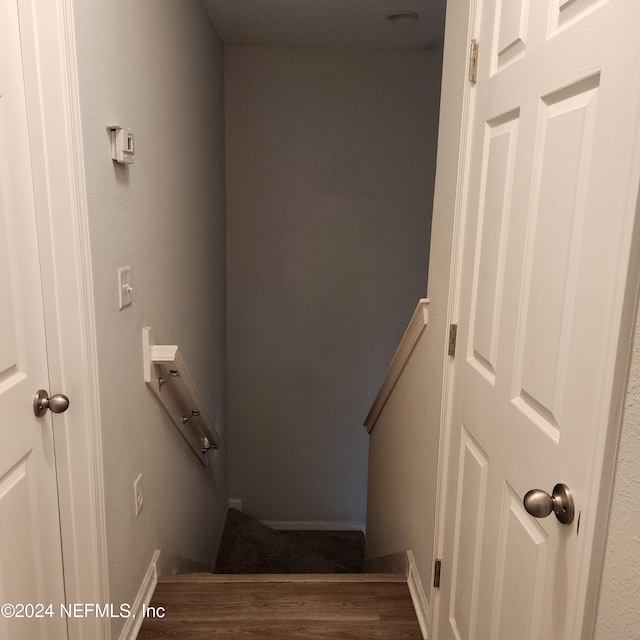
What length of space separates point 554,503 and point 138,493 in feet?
4.50

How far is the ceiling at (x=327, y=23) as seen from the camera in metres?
2.95

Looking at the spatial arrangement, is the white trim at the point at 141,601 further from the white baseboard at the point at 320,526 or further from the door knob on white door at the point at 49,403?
the white baseboard at the point at 320,526

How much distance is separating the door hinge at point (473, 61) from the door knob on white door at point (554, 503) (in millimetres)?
1035

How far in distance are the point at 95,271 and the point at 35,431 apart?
413 millimetres

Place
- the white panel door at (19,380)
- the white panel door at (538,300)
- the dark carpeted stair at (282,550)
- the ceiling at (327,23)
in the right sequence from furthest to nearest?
the dark carpeted stair at (282,550) < the ceiling at (327,23) < the white panel door at (19,380) < the white panel door at (538,300)

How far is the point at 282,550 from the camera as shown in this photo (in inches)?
141

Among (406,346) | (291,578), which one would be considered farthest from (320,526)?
(406,346)

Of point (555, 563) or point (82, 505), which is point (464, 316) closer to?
point (555, 563)

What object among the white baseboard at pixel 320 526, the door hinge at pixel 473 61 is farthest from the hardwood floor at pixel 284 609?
the white baseboard at pixel 320 526

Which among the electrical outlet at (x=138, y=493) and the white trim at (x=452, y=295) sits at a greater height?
the white trim at (x=452, y=295)

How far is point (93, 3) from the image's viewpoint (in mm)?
1386

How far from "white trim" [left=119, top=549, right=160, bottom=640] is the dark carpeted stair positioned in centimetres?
154

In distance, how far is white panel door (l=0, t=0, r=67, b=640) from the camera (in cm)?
117

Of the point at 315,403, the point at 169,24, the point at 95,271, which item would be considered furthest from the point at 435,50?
the point at 95,271
